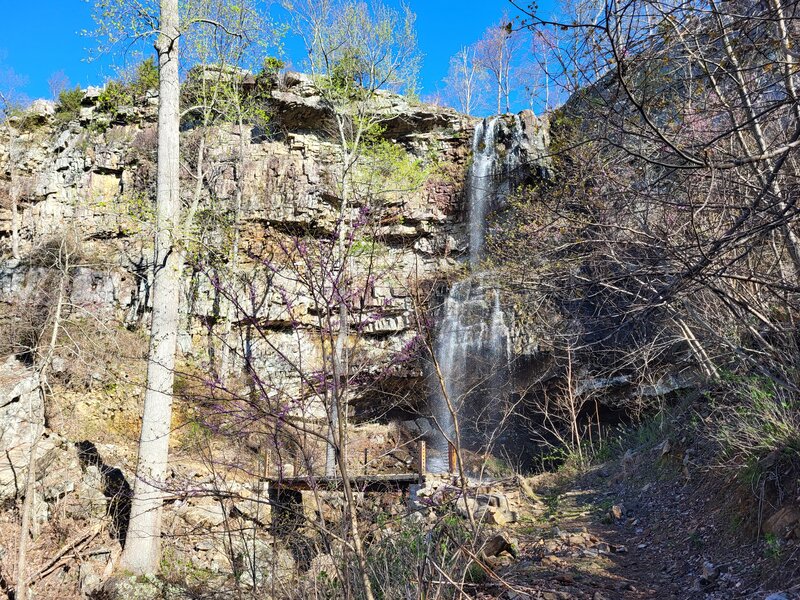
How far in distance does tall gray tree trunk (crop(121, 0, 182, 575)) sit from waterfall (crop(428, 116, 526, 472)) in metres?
7.94

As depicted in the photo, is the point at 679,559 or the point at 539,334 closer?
the point at 679,559

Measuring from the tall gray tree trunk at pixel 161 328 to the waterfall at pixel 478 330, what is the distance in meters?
7.94

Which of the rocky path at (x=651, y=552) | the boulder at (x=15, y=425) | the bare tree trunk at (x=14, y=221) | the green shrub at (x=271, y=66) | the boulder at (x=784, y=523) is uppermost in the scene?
the green shrub at (x=271, y=66)

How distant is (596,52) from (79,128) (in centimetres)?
1889

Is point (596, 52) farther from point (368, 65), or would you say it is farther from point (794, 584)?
point (368, 65)

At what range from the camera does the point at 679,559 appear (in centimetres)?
444

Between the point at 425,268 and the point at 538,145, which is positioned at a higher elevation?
the point at 538,145

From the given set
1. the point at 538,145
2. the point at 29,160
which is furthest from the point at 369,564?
the point at 29,160

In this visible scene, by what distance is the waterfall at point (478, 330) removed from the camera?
1421cm

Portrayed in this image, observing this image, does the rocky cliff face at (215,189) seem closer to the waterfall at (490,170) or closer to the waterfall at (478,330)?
the waterfall at (490,170)

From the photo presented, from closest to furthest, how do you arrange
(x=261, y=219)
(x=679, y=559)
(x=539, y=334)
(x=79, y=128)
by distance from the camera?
(x=679, y=559), (x=539, y=334), (x=261, y=219), (x=79, y=128)

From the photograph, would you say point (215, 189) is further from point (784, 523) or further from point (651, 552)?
point (784, 523)

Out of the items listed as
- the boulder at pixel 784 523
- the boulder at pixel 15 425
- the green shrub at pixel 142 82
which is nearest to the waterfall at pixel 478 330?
the boulder at pixel 15 425

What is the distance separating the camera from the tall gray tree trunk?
6.06m
